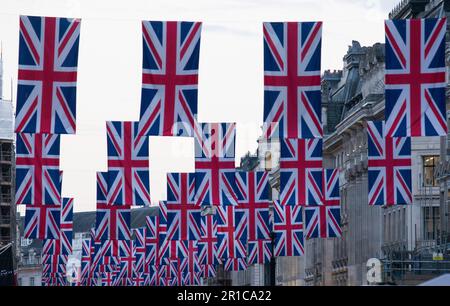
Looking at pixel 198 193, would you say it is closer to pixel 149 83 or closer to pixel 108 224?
pixel 108 224

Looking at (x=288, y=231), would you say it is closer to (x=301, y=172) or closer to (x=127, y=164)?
(x=127, y=164)

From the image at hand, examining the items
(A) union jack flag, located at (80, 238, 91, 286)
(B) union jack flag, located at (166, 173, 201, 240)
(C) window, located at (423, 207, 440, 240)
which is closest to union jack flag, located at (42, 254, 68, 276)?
(A) union jack flag, located at (80, 238, 91, 286)

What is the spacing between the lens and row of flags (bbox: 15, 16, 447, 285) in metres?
28.8

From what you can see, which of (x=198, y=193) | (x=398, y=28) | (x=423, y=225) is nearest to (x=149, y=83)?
(x=398, y=28)

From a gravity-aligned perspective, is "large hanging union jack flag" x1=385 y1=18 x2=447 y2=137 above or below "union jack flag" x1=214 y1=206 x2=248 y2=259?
above

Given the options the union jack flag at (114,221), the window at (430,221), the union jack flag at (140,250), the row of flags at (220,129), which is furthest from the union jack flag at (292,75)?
the union jack flag at (140,250)

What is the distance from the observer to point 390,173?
36219 millimetres

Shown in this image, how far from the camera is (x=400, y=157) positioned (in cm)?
3734

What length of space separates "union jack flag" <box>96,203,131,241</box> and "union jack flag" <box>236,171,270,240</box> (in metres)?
4.38

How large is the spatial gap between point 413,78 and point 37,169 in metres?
14.6

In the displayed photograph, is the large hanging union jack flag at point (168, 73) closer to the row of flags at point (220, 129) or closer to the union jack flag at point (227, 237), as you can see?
the row of flags at point (220, 129)

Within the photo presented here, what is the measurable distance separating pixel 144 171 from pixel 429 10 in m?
30.7

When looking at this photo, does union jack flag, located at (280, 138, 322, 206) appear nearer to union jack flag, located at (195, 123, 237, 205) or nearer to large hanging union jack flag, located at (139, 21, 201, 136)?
union jack flag, located at (195, 123, 237, 205)
